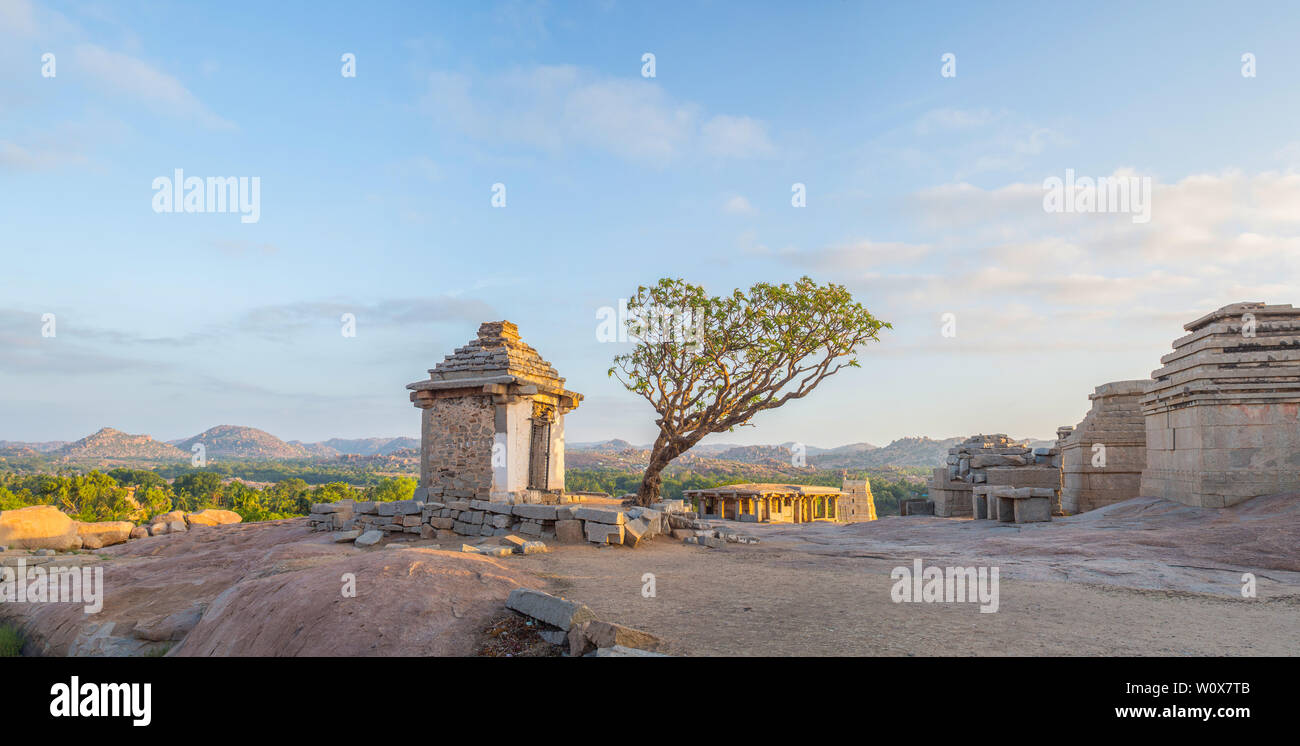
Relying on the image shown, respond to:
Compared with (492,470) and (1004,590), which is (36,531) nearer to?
(492,470)

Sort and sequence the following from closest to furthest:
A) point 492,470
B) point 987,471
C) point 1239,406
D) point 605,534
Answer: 1. point 1239,406
2. point 605,534
3. point 492,470
4. point 987,471

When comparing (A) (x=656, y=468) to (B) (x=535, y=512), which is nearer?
(B) (x=535, y=512)

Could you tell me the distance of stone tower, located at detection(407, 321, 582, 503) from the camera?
50.8 ft

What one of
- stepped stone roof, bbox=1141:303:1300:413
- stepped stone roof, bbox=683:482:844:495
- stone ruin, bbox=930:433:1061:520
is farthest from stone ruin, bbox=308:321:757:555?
stepped stone roof, bbox=683:482:844:495

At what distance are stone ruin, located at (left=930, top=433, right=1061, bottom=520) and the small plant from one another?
1921 centimetres

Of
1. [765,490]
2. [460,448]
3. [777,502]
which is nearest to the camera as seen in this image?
[460,448]

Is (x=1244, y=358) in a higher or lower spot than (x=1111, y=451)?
higher

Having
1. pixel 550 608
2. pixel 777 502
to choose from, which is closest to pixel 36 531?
pixel 550 608

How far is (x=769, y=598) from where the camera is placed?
23.9ft

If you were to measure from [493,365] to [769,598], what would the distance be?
1022 cm

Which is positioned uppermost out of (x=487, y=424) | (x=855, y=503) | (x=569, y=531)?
(x=487, y=424)
